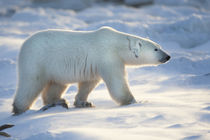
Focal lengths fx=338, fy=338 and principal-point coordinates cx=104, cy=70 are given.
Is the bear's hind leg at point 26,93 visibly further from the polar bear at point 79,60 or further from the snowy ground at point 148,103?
the snowy ground at point 148,103

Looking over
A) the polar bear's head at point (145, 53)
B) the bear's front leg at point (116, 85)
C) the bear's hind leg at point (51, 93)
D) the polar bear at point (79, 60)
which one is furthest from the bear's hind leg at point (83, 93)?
the polar bear's head at point (145, 53)

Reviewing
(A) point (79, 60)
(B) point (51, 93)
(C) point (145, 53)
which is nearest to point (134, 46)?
(C) point (145, 53)

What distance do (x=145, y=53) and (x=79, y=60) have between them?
101 cm

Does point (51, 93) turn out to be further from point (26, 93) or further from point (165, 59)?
point (165, 59)

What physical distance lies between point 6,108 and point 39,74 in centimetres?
103

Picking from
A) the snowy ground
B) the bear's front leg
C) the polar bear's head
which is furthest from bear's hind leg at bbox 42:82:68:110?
the polar bear's head

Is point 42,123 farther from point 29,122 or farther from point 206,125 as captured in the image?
point 206,125

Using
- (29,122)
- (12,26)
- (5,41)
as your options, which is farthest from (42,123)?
Answer: (12,26)

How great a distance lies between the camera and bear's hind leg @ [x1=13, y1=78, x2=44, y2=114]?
489 centimetres

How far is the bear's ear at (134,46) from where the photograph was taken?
5.06 metres

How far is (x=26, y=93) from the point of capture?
4926mm

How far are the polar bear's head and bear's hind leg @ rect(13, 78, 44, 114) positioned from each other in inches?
56.9

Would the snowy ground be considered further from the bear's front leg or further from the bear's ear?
the bear's ear

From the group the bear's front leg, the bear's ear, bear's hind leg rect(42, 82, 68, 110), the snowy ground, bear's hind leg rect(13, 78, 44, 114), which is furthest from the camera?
bear's hind leg rect(42, 82, 68, 110)
